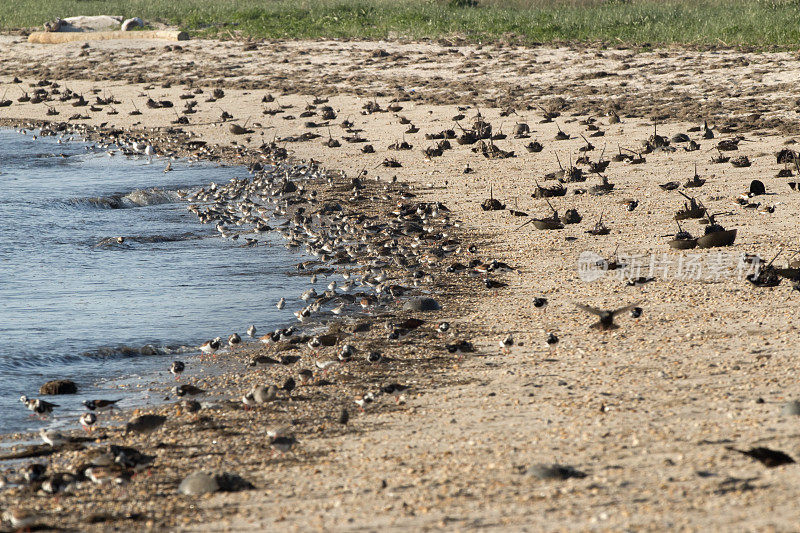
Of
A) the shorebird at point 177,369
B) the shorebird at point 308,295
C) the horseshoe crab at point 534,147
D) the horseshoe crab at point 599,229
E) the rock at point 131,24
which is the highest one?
the rock at point 131,24

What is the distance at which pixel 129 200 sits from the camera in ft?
42.3

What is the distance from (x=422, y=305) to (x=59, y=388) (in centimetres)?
289

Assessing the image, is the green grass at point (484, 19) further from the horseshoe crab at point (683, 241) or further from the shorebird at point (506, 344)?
the shorebird at point (506, 344)

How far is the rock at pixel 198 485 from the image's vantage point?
177 inches

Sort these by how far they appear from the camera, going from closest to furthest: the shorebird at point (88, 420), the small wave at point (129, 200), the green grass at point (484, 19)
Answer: the shorebird at point (88, 420) → the small wave at point (129, 200) → the green grass at point (484, 19)

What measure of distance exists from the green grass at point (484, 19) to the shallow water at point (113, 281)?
11494mm

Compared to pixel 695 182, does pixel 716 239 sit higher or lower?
lower

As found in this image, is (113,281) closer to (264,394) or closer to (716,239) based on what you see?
(264,394)

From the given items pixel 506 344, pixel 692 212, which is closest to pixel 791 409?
pixel 506 344

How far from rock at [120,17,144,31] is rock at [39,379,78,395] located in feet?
84.5

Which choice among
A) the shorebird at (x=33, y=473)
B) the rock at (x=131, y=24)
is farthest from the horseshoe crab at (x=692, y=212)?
the rock at (x=131, y=24)

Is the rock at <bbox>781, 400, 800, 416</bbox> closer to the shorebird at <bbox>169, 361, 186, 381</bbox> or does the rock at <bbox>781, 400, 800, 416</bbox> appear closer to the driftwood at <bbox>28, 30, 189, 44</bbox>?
the shorebird at <bbox>169, 361, 186, 381</bbox>

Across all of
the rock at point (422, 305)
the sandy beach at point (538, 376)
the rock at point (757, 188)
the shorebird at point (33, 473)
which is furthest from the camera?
the rock at point (757, 188)

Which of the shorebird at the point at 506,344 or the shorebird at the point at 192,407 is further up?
the shorebird at the point at 506,344
